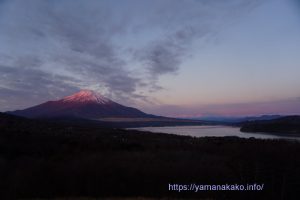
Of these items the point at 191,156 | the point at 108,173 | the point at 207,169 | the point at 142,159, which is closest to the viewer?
the point at 108,173

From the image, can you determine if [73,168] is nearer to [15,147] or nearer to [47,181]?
[47,181]

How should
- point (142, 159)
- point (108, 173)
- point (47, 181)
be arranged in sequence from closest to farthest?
point (47, 181)
point (108, 173)
point (142, 159)

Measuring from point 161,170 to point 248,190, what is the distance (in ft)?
12.2

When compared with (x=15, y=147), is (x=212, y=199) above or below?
below

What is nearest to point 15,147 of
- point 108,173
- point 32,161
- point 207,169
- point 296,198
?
point 32,161

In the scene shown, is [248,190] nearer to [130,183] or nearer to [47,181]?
[130,183]

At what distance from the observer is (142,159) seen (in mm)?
16844

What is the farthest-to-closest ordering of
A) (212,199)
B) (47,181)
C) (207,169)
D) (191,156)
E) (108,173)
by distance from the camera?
1. (191,156)
2. (207,169)
3. (108,173)
4. (47,181)
5. (212,199)

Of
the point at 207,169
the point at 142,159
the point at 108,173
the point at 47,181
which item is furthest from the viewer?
the point at 142,159

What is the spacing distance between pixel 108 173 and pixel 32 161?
3.91 metres

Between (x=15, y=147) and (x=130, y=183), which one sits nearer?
(x=130, y=183)

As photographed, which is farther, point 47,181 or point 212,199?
point 47,181

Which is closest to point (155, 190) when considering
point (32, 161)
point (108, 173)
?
point (108, 173)

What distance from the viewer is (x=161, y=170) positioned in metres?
14.2
